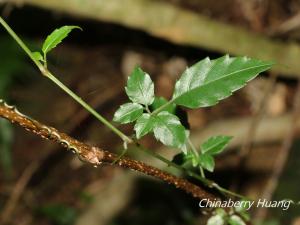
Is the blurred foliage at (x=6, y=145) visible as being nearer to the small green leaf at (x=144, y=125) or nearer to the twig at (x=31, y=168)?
the twig at (x=31, y=168)

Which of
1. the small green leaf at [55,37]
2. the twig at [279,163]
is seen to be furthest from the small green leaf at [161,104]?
the twig at [279,163]

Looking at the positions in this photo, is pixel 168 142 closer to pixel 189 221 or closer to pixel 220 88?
pixel 220 88

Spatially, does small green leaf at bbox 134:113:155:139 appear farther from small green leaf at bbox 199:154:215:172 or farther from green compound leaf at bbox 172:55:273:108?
small green leaf at bbox 199:154:215:172

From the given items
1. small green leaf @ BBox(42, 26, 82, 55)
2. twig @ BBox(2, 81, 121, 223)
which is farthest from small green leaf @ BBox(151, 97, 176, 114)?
twig @ BBox(2, 81, 121, 223)

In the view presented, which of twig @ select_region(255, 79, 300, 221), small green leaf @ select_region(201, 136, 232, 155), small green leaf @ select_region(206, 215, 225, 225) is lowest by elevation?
twig @ select_region(255, 79, 300, 221)

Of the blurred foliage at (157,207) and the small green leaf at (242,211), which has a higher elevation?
the small green leaf at (242,211)

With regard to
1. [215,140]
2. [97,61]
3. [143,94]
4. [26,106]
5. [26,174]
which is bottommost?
[26,174]

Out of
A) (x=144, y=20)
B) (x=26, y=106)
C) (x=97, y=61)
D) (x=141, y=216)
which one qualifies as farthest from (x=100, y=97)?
(x=144, y=20)
